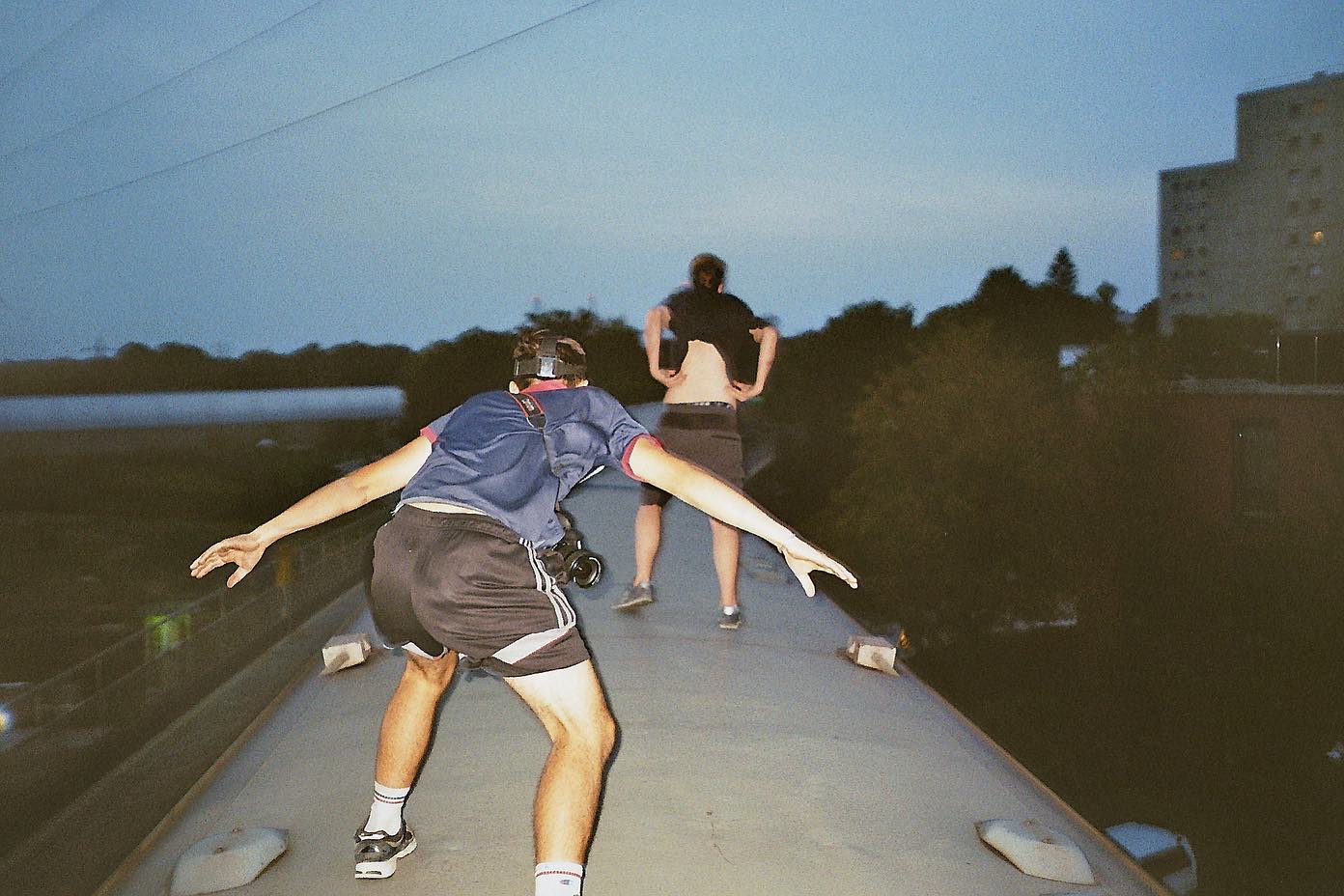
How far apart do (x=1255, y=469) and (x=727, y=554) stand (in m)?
38.7

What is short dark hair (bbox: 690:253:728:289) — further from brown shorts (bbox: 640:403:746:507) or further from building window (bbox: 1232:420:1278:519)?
building window (bbox: 1232:420:1278:519)

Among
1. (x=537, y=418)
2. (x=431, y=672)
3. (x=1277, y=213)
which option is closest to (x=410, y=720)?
(x=431, y=672)

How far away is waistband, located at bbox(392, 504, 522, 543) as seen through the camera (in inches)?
118

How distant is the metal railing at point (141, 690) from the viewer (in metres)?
17.1

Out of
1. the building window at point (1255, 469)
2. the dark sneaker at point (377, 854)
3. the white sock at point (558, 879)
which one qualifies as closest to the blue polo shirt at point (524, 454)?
the white sock at point (558, 879)

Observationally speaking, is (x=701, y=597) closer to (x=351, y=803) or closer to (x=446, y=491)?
(x=351, y=803)

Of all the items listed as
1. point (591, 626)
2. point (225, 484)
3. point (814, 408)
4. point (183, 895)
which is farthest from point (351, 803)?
point (814, 408)

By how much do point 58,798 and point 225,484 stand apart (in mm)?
67531

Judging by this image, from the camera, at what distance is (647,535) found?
20.6 feet

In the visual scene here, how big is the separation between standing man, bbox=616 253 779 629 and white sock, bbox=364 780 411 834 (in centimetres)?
286

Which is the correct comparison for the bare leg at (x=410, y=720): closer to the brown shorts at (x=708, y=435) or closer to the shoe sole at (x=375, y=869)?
the shoe sole at (x=375, y=869)

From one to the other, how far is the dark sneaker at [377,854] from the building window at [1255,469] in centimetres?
3940

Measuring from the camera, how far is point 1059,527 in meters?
46.8

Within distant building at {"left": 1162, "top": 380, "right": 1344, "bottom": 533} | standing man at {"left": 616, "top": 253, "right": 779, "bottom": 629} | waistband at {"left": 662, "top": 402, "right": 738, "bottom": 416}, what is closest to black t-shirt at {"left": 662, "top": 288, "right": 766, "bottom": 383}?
standing man at {"left": 616, "top": 253, "right": 779, "bottom": 629}
